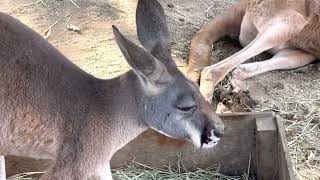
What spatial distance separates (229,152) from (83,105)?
38.8 inches

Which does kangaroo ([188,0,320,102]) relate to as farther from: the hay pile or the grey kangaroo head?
the grey kangaroo head

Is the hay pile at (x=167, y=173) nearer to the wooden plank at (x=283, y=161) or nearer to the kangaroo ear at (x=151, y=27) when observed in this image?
Result: the wooden plank at (x=283, y=161)

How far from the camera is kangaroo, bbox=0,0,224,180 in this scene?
8.47 feet

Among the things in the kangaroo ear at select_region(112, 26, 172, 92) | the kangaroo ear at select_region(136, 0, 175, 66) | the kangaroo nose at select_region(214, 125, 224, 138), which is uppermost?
the kangaroo ear at select_region(136, 0, 175, 66)

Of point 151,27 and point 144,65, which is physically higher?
point 151,27

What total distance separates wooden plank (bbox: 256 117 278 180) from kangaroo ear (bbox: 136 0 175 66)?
2.48 ft

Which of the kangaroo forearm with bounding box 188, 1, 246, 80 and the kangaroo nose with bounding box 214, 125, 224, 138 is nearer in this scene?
the kangaroo nose with bounding box 214, 125, 224, 138

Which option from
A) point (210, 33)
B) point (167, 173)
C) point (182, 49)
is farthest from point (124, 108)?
point (210, 33)

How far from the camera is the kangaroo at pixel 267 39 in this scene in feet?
14.7

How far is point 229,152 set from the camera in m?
3.36

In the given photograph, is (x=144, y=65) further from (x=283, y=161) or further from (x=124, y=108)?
(x=283, y=161)

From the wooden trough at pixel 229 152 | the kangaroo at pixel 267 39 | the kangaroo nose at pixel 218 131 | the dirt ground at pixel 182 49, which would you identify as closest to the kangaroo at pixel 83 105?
the kangaroo nose at pixel 218 131

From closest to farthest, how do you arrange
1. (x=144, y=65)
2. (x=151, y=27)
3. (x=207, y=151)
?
(x=144, y=65) < (x=151, y=27) < (x=207, y=151)

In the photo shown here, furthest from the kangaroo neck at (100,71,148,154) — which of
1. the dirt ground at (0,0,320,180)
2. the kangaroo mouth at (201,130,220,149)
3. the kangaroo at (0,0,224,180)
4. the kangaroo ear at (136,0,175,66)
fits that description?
the dirt ground at (0,0,320,180)
